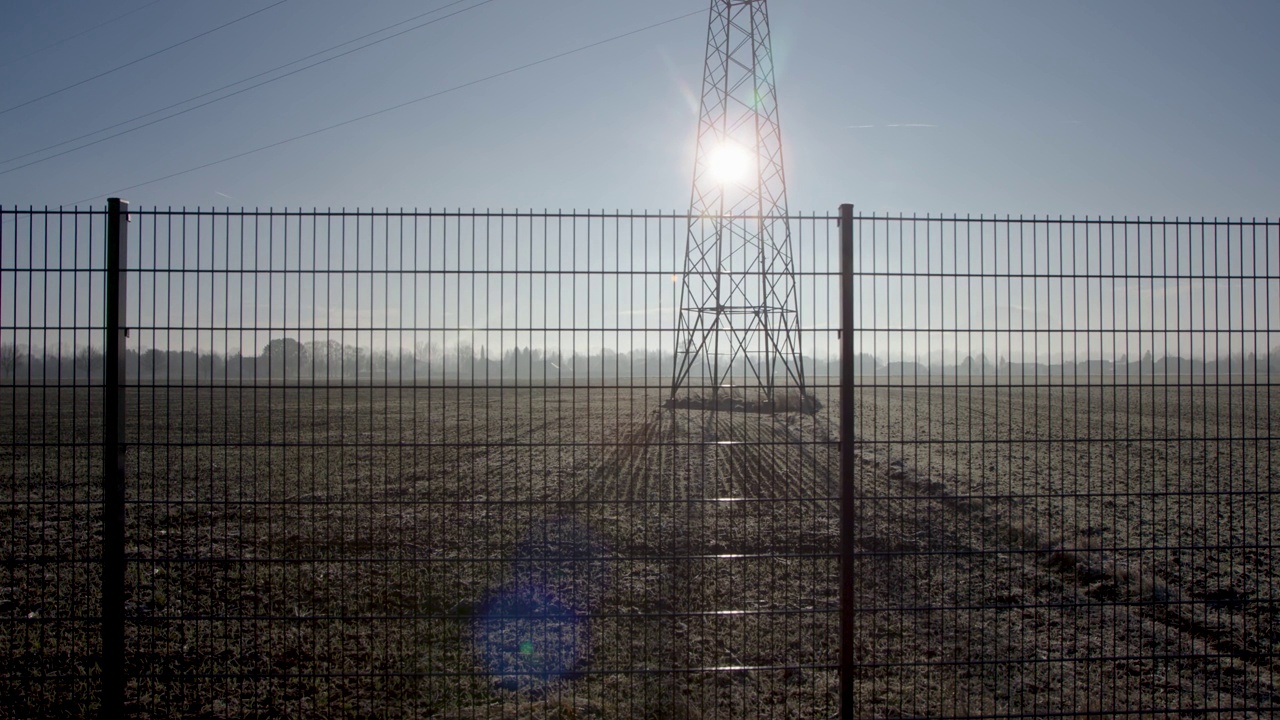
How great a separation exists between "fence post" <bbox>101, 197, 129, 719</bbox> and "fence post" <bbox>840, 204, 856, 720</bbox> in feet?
14.2

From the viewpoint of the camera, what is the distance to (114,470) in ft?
17.2

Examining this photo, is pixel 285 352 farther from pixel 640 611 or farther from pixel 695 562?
pixel 695 562

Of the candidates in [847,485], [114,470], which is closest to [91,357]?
[114,470]

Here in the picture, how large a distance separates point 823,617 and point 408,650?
3.78 m

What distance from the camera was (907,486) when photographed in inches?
599

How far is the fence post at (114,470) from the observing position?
511cm

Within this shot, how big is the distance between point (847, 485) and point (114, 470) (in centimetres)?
451

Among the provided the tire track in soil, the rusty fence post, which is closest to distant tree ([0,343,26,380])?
the tire track in soil

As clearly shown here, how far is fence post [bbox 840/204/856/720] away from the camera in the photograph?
208 inches

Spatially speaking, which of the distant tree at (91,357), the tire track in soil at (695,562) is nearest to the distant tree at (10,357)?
the distant tree at (91,357)

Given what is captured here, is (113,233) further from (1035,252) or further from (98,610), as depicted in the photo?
(1035,252)

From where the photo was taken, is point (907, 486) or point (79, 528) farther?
point (907, 486)

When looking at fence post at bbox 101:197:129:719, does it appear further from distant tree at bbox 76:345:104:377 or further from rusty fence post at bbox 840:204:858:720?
rusty fence post at bbox 840:204:858:720

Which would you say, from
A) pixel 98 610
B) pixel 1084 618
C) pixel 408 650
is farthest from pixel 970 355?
pixel 98 610
